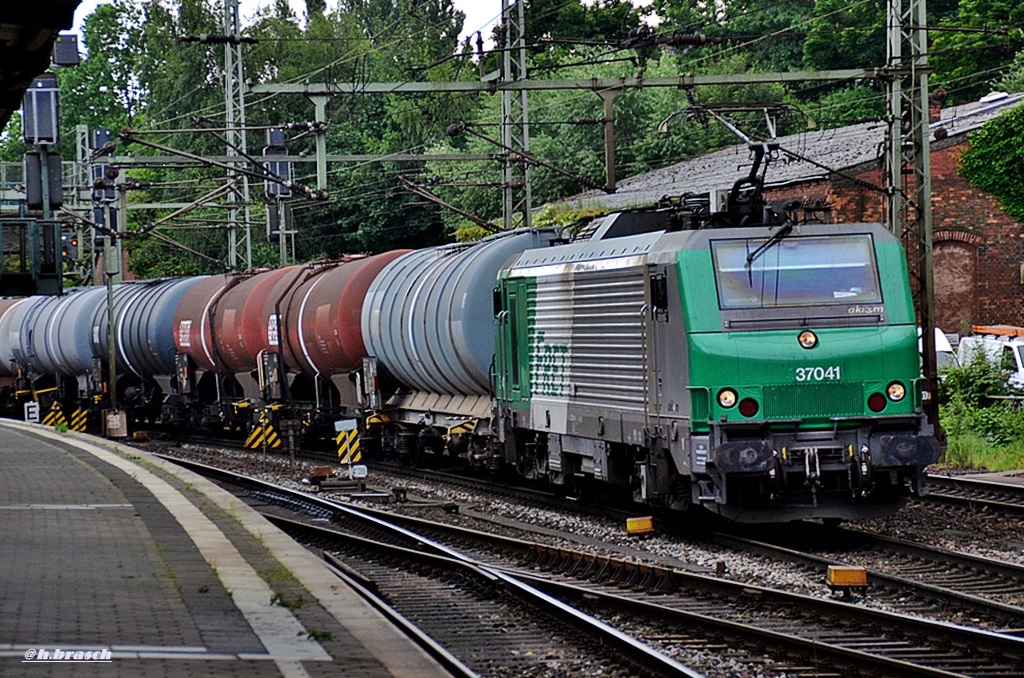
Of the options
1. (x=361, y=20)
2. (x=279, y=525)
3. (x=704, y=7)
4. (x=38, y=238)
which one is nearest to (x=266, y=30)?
(x=361, y=20)

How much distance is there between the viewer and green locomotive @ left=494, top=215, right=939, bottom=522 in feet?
46.6

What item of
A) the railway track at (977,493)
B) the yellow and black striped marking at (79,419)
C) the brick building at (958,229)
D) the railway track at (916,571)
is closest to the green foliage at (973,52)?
the brick building at (958,229)

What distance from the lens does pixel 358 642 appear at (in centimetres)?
922

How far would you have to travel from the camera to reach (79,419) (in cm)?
4316

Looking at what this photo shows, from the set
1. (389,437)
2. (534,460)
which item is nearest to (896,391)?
(534,460)

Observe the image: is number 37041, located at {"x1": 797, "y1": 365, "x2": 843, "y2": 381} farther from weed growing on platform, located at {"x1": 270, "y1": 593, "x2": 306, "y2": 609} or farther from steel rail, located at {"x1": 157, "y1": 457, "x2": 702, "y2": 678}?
weed growing on platform, located at {"x1": 270, "y1": 593, "x2": 306, "y2": 609}

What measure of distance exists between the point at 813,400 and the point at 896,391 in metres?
0.81

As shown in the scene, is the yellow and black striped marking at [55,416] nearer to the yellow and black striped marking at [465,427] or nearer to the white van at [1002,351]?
the yellow and black striped marking at [465,427]

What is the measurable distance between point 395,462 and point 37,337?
2015 centimetres

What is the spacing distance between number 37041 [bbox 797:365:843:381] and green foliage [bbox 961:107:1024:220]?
23.1m

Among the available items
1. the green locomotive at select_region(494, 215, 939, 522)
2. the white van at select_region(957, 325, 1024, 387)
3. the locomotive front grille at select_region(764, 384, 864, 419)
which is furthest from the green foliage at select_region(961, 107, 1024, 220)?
the locomotive front grille at select_region(764, 384, 864, 419)

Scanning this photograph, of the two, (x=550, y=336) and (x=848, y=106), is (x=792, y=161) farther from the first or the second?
(x=848, y=106)

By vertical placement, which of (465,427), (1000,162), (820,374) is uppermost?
(1000,162)

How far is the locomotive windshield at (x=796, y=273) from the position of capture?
1452cm
